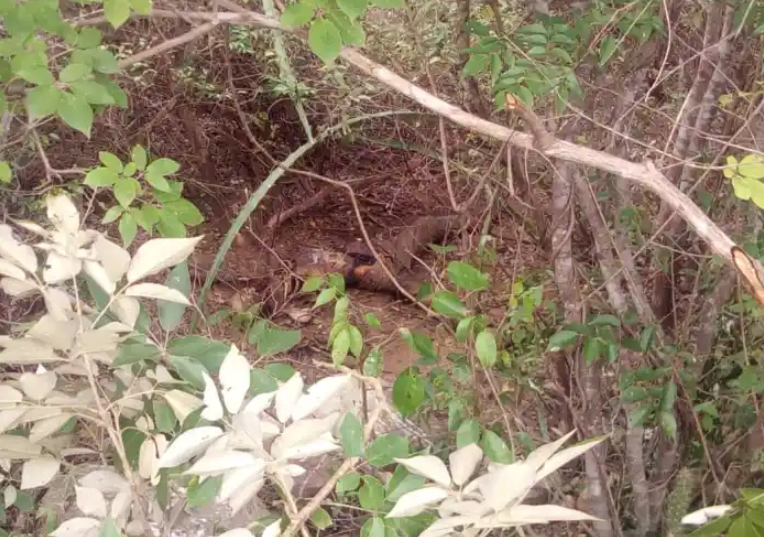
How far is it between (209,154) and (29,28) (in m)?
2.23

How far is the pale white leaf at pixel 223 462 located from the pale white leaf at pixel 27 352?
177mm

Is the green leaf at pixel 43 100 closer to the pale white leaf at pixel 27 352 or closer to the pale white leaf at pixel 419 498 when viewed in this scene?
the pale white leaf at pixel 27 352

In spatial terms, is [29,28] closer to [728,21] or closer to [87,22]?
[87,22]

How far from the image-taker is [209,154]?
318 cm

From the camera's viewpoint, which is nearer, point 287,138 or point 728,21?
point 728,21

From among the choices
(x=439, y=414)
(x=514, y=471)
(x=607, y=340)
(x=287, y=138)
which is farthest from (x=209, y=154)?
(x=514, y=471)

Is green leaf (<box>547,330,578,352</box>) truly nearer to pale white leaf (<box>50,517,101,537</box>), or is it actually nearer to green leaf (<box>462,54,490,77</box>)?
green leaf (<box>462,54,490,77</box>)

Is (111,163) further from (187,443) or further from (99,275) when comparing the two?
(187,443)

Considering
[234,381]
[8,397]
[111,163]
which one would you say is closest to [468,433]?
[234,381]

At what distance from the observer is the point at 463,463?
585 millimetres

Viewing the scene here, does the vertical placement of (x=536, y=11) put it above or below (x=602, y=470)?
above

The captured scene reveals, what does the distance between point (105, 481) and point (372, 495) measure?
0.28m

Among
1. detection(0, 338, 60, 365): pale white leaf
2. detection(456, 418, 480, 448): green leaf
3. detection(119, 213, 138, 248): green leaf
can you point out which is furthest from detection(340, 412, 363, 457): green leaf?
detection(119, 213, 138, 248): green leaf

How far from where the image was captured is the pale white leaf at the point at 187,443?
561 millimetres
